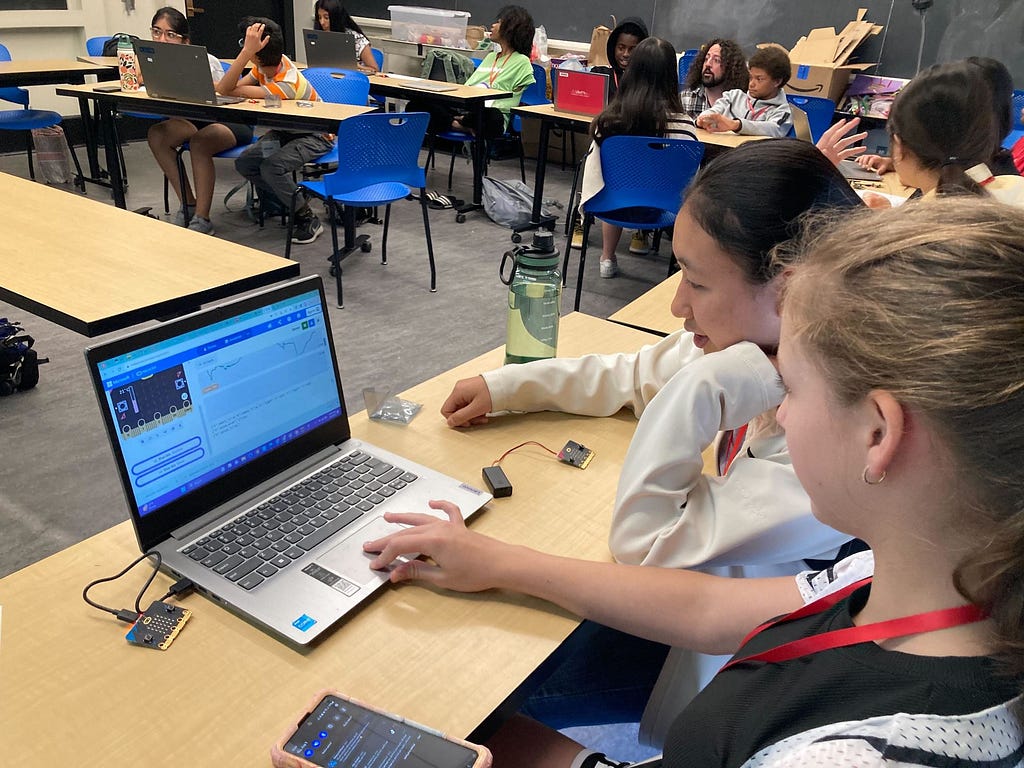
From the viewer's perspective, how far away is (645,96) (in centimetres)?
352

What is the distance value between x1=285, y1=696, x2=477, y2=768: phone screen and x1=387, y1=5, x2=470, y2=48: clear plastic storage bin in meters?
7.14

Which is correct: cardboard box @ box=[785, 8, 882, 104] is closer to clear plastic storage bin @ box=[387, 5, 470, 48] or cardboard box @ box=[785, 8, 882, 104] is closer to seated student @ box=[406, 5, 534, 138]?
seated student @ box=[406, 5, 534, 138]

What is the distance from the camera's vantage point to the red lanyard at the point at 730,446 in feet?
3.39

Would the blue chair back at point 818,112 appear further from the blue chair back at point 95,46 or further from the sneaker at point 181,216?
the blue chair back at point 95,46

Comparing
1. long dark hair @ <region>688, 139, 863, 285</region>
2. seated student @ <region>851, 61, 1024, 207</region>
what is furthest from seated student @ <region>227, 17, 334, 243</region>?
long dark hair @ <region>688, 139, 863, 285</region>

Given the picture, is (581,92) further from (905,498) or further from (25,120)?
(905,498)

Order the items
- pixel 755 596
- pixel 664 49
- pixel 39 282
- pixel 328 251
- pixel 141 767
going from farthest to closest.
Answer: pixel 328 251 → pixel 664 49 → pixel 39 282 → pixel 755 596 → pixel 141 767

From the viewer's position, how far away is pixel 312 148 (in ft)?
13.2

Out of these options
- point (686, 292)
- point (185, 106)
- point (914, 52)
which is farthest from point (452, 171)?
point (686, 292)

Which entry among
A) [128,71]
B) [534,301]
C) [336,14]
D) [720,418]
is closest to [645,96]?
[534,301]

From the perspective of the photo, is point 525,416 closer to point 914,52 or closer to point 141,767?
point 141,767

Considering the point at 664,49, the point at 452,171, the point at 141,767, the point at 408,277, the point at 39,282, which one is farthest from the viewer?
the point at 452,171

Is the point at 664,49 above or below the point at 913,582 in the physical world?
above

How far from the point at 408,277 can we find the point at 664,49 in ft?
5.53
